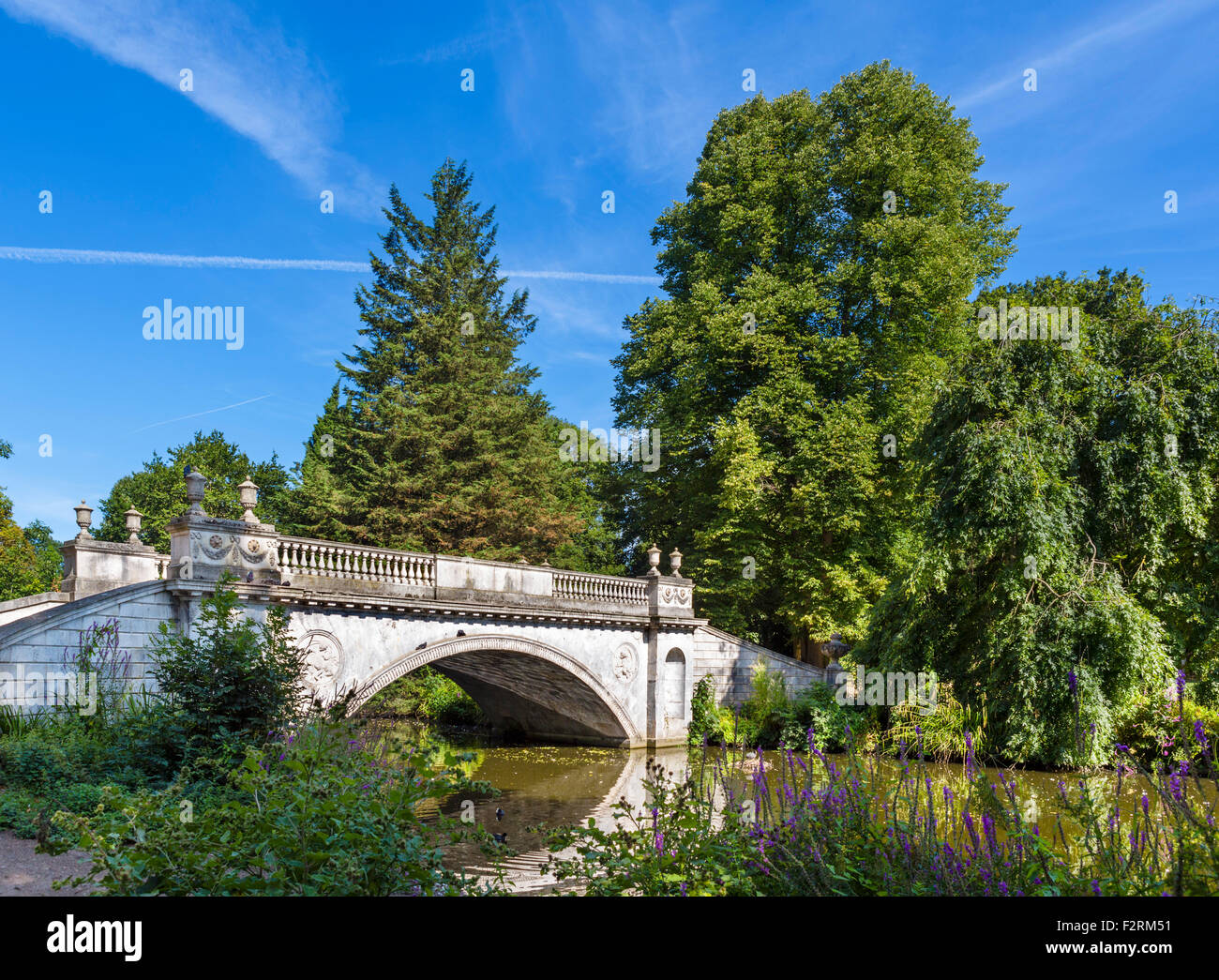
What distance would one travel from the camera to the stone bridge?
11.1 m

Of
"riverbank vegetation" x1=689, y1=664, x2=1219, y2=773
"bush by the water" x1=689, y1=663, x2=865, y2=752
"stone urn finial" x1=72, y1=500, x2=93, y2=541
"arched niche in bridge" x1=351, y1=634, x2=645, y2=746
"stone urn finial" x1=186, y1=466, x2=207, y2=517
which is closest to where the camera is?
"stone urn finial" x1=186, y1=466, x2=207, y2=517

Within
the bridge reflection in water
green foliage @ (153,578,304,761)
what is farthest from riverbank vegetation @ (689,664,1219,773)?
green foliage @ (153,578,304,761)

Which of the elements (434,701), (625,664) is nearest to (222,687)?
(625,664)

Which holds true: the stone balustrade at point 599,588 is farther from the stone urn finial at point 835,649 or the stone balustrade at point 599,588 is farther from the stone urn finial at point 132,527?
the stone urn finial at point 132,527

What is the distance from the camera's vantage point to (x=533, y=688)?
2041cm

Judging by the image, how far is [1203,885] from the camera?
3.18 meters

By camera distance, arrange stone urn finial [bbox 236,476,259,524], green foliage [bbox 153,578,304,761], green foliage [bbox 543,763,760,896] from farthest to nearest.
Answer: stone urn finial [bbox 236,476,259,524] → green foliage [bbox 153,578,304,761] → green foliage [bbox 543,763,760,896]

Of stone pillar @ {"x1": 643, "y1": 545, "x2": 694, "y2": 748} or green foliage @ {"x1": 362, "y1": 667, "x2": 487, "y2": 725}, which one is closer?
stone pillar @ {"x1": 643, "y1": 545, "x2": 694, "y2": 748}

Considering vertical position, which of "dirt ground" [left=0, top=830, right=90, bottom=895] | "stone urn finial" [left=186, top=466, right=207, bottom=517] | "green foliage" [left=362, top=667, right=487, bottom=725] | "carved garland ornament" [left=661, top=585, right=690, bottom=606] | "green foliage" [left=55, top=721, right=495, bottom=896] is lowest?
"green foliage" [left=362, top=667, right=487, bottom=725]

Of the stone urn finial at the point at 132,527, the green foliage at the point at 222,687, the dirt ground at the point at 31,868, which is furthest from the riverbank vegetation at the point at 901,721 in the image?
the stone urn finial at the point at 132,527

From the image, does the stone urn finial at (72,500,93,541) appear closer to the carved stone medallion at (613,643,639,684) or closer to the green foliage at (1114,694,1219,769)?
the carved stone medallion at (613,643,639,684)

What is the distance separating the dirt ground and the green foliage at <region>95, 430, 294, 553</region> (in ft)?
104

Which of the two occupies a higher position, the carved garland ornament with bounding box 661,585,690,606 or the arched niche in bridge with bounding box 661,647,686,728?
the carved garland ornament with bounding box 661,585,690,606
